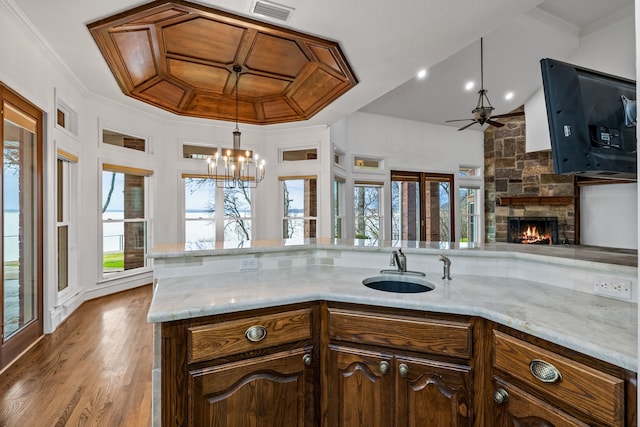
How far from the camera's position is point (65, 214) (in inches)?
156

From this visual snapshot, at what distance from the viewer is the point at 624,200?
613 centimetres

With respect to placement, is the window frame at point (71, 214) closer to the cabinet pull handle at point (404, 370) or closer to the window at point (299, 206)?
A: the window at point (299, 206)

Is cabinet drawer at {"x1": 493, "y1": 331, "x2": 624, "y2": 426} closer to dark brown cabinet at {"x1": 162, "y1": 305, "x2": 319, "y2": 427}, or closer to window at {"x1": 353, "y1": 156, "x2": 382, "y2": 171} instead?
dark brown cabinet at {"x1": 162, "y1": 305, "x2": 319, "y2": 427}

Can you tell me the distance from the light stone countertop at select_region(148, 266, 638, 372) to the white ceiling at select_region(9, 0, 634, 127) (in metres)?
1.86

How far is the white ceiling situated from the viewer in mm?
2320

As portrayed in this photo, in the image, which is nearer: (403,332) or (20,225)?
(403,332)

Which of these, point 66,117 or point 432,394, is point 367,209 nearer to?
point 66,117

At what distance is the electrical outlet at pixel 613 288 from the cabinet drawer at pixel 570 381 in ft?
2.19

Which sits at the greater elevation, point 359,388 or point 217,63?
point 217,63

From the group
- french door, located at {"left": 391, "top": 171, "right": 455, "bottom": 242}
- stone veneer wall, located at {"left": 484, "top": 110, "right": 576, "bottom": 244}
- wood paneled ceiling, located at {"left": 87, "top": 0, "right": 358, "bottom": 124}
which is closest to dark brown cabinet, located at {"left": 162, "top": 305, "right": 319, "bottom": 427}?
wood paneled ceiling, located at {"left": 87, "top": 0, "right": 358, "bottom": 124}

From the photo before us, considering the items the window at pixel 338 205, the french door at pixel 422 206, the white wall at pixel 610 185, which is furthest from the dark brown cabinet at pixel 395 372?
the french door at pixel 422 206

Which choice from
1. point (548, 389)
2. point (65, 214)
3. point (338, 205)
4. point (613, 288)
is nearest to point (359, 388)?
point (548, 389)

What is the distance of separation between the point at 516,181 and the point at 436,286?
6981 mm

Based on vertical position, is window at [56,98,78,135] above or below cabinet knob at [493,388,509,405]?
above
